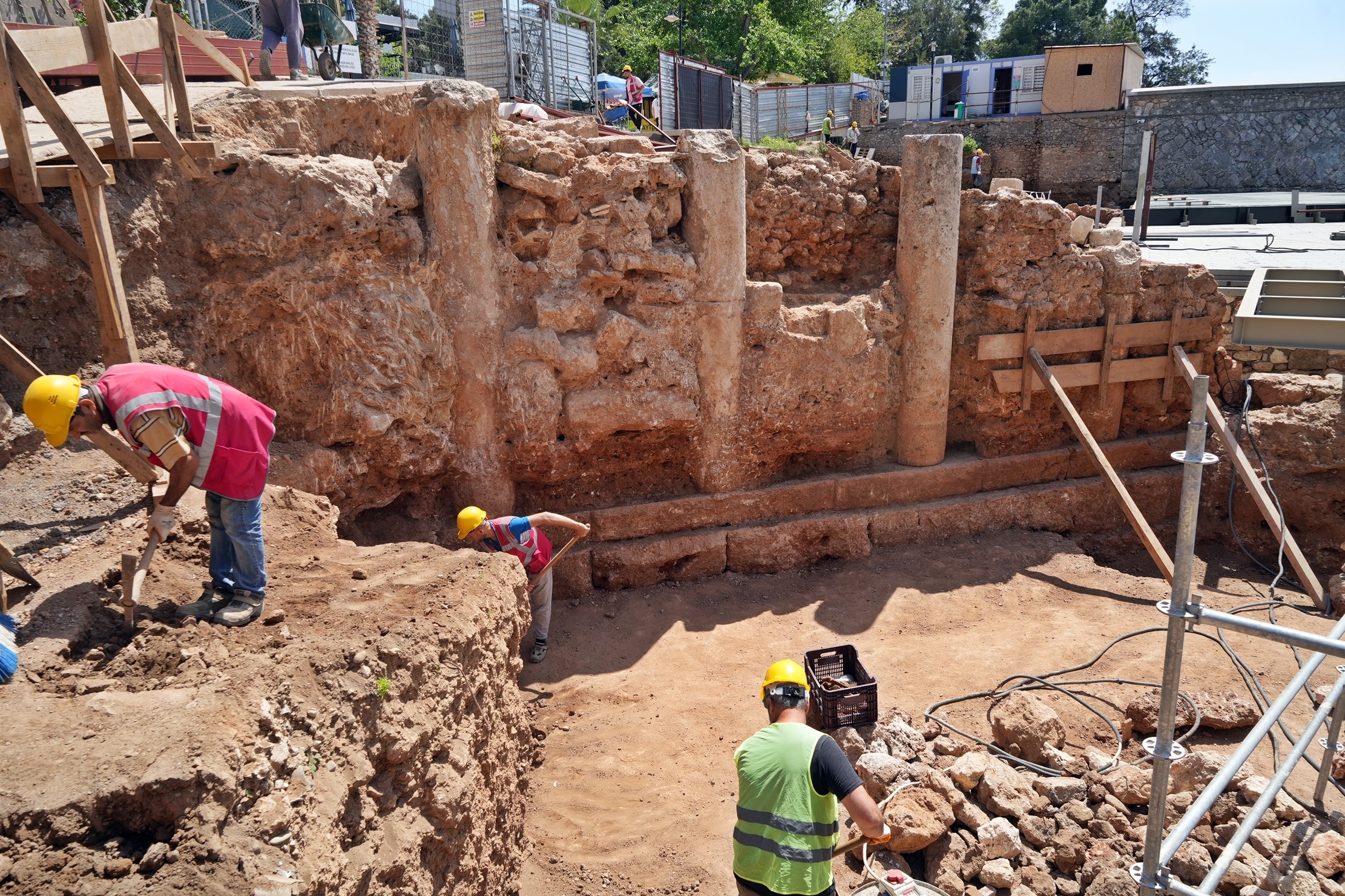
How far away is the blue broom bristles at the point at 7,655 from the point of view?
320 cm

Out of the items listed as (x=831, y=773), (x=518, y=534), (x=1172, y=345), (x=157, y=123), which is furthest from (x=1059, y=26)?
(x=831, y=773)

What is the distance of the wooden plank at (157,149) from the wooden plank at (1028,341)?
22.7 feet

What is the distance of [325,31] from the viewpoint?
33.1 ft

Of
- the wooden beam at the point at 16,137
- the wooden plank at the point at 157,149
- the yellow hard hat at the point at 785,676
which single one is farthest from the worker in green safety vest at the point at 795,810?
the wooden plank at the point at 157,149

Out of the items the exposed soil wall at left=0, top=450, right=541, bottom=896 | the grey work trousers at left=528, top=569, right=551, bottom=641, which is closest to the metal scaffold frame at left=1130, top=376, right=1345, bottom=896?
the exposed soil wall at left=0, top=450, right=541, bottom=896

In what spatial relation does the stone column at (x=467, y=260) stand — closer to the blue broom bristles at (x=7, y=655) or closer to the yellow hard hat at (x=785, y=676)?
the blue broom bristles at (x=7, y=655)

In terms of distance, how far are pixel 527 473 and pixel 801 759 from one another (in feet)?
14.3

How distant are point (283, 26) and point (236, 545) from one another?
699cm


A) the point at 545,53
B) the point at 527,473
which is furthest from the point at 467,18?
the point at 527,473

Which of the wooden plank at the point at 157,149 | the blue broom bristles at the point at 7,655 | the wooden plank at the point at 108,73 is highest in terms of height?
the wooden plank at the point at 108,73

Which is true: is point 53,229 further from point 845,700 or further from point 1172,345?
point 1172,345

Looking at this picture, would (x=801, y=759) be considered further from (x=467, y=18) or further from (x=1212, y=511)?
(x=467, y=18)

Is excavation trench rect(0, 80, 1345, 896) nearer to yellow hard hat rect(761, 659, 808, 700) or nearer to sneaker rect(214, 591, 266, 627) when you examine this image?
sneaker rect(214, 591, 266, 627)

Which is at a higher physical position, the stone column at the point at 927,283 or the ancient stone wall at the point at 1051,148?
the ancient stone wall at the point at 1051,148
